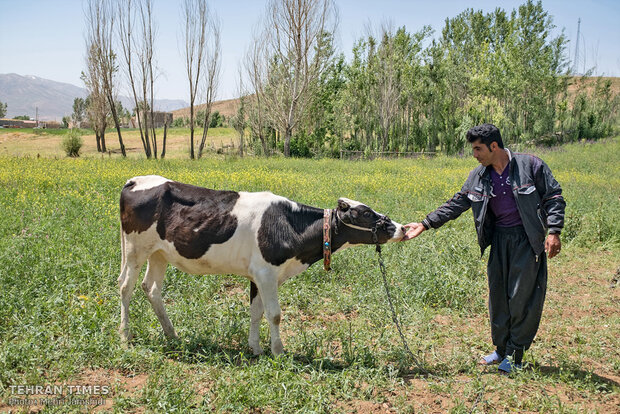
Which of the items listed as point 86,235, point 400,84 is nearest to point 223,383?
point 86,235

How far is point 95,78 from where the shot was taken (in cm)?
3269

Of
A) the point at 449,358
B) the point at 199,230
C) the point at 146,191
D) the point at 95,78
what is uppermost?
the point at 95,78

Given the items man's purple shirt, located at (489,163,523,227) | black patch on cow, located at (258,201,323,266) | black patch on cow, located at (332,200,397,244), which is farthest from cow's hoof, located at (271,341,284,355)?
man's purple shirt, located at (489,163,523,227)

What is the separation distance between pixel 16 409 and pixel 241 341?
6.42 ft

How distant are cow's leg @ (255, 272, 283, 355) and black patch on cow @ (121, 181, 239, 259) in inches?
19.7

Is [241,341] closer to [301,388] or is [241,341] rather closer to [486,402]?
[301,388]

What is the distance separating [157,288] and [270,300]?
1.23 m

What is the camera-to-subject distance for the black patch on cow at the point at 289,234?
13.8 ft

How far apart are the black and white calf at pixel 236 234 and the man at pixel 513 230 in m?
0.67

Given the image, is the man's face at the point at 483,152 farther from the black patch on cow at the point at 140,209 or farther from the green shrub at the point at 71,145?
the green shrub at the point at 71,145

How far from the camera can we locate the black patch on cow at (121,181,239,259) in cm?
429

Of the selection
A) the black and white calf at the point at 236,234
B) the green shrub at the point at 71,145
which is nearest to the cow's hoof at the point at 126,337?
the black and white calf at the point at 236,234

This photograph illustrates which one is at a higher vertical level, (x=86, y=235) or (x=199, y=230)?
(x=199, y=230)

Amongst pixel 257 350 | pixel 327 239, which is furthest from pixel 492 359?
pixel 257 350
